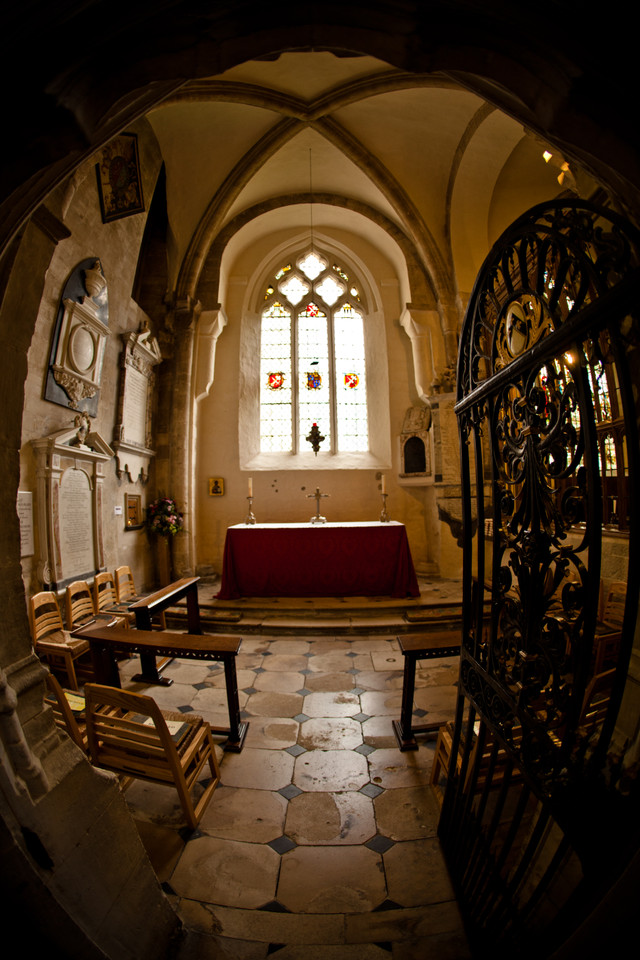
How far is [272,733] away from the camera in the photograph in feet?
9.55

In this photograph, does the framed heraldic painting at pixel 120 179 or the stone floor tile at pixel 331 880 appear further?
the framed heraldic painting at pixel 120 179

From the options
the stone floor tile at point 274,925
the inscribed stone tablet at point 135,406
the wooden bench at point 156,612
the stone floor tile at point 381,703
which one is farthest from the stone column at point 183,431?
the stone floor tile at point 274,925

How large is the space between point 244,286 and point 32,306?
25.9ft

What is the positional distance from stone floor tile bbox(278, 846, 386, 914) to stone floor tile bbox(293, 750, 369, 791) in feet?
1.45

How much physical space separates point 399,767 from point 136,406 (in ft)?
19.5

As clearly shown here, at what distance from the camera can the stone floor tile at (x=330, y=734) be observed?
9.03 feet

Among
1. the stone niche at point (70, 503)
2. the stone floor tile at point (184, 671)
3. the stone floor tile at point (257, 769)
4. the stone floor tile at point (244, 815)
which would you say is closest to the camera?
the stone floor tile at point (244, 815)

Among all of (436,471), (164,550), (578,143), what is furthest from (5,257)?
(436,471)

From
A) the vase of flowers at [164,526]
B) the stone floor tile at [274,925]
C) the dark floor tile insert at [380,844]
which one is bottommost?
the dark floor tile insert at [380,844]

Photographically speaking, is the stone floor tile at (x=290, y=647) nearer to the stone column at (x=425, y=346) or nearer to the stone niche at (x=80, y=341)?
the stone niche at (x=80, y=341)

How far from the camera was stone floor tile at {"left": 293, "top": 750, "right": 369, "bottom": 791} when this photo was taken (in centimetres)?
238

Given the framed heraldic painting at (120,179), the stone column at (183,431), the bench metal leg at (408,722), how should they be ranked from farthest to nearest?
the stone column at (183,431) < the framed heraldic painting at (120,179) < the bench metal leg at (408,722)

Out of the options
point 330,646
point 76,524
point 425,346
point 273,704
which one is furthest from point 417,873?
point 425,346

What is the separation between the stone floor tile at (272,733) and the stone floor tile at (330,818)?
52 cm
